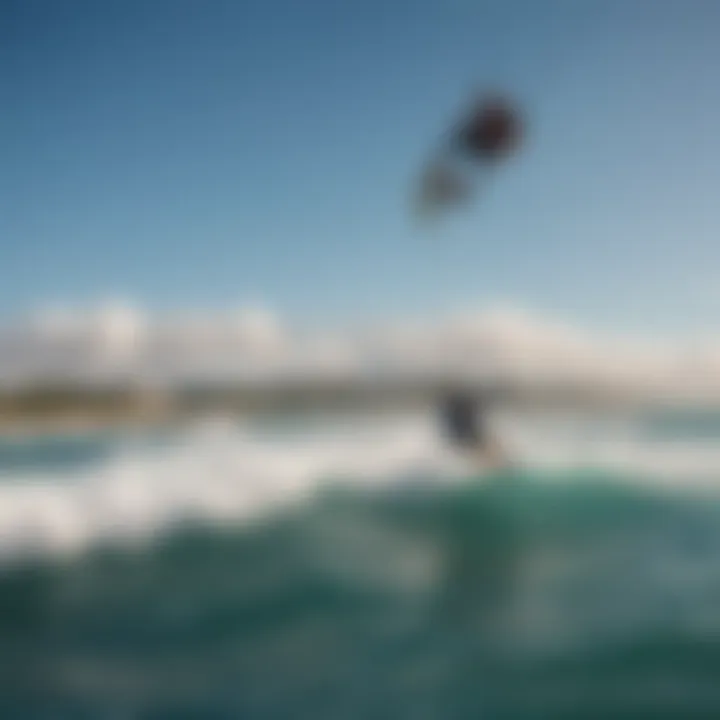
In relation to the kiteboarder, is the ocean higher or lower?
lower

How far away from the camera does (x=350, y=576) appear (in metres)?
6.72

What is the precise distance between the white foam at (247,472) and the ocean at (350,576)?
0.08ft

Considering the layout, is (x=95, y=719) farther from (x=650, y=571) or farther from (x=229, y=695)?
(x=650, y=571)

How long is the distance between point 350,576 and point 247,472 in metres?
2.82

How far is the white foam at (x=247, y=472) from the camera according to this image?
23.8 ft

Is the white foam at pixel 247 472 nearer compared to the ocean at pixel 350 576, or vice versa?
the ocean at pixel 350 576

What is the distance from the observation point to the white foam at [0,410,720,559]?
286 inches

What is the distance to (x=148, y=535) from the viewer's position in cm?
755

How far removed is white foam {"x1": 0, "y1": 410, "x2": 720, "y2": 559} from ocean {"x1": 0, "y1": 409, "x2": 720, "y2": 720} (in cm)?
3

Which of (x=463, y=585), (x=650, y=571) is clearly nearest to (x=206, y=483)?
(x=463, y=585)

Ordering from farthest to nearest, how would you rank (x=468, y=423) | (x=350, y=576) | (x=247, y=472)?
1. (x=247, y=472)
2. (x=468, y=423)
3. (x=350, y=576)

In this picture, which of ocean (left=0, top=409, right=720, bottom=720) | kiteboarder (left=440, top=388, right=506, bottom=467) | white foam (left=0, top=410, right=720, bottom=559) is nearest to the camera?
ocean (left=0, top=409, right=720, bottom=720)

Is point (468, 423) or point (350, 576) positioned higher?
point (468, 423)

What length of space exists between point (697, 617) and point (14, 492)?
5.81 meters
